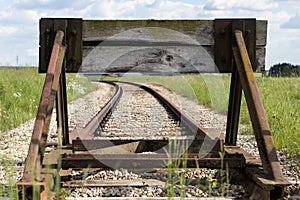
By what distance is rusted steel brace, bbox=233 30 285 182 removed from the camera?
3107mm

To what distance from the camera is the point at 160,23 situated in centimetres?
428

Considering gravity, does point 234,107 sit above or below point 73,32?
below

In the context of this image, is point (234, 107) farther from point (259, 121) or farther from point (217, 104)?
point (217, 104)

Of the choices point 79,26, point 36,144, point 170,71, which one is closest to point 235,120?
point 170,71

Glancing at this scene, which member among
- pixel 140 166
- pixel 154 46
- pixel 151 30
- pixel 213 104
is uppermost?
pixel 151 30

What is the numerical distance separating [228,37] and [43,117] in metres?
1.74

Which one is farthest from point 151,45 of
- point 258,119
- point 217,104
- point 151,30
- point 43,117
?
point 217,104

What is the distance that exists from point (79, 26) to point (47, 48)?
11.8 inches

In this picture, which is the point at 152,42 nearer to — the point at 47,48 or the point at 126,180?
the point at 47,48

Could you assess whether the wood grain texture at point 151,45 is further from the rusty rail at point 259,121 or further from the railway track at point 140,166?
the railway track at point 140,166

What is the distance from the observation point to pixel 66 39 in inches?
165

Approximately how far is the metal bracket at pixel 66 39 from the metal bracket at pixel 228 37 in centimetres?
A: 108

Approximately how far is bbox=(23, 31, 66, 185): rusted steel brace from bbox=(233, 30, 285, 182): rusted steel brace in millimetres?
1260

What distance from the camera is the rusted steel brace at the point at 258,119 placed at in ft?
10.2
